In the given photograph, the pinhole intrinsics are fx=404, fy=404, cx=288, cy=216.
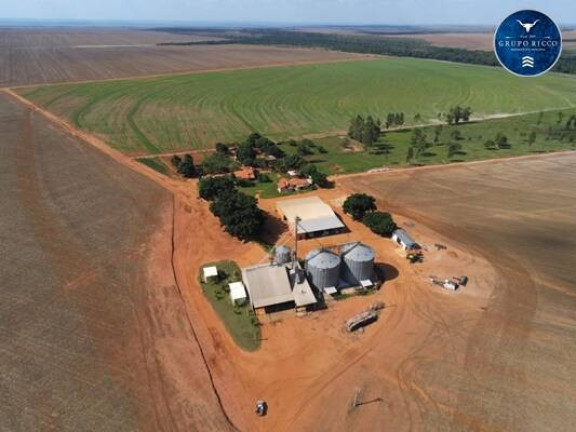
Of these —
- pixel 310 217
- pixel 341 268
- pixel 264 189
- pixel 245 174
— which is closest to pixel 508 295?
→ pixel 341 268

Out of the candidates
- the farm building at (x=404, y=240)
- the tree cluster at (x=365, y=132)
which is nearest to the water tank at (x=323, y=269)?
the farm building at (x=404, y=240)

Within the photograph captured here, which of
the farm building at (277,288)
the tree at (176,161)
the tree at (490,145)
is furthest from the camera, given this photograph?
the tree at (490,145)

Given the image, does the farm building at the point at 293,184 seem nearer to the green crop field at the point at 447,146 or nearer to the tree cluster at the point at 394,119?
the green crop field at the point at 447,146

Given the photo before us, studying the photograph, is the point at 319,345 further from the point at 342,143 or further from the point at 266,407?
the point at 342,143

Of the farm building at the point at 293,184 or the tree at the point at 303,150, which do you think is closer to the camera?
the farm building at the point at 293,184

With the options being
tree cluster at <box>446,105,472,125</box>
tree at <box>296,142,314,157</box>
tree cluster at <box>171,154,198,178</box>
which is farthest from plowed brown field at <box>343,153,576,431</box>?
tree cluster at <box>446,105,472,125</box>

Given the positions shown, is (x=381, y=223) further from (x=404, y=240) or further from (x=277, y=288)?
(x=277, y=288)
